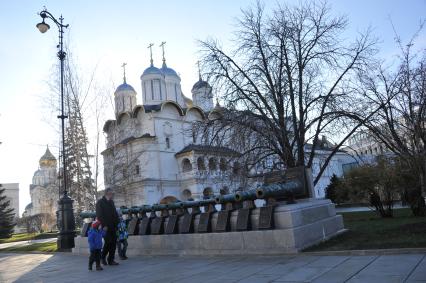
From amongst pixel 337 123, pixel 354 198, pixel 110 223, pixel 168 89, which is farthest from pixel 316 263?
pixel 168 89

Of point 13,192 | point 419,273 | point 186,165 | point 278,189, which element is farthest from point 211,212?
point 13,192

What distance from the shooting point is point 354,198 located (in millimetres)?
22266

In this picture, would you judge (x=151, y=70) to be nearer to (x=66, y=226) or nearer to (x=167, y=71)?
(x=167, y=71)

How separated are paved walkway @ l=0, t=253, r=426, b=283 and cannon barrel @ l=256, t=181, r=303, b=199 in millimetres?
1422

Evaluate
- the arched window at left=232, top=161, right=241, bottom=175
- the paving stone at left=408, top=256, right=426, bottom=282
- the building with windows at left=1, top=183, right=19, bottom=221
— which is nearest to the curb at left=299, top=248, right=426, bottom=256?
the paving stone at left=408, top=256, right=426, bottom=282

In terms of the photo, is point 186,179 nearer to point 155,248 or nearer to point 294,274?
point 155,248

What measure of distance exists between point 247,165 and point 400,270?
1160 centimetres

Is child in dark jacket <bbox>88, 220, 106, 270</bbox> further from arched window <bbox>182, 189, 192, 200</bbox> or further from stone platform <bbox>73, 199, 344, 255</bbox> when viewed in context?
arched window <bbox>182, 189, 192, 200</bbox>

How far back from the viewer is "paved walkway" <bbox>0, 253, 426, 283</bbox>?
6066 mm

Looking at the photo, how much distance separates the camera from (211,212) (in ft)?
35.2

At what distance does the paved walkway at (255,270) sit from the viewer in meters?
6.07

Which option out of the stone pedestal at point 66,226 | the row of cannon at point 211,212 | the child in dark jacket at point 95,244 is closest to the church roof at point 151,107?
the stone pedestal at point 66,226

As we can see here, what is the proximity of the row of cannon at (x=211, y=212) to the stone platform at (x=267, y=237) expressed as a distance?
0.16 metres

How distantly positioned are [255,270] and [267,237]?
1.91m
